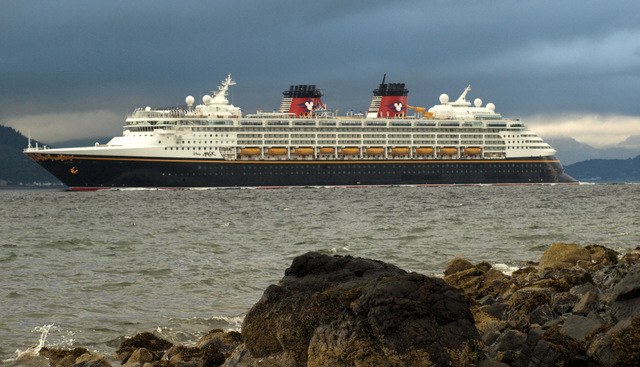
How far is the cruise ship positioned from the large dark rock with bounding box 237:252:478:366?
263ft

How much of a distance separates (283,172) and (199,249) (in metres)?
68.3

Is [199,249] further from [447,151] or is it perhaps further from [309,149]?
[447,151]

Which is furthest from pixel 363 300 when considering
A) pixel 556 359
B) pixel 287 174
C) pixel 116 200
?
pixel 287 174

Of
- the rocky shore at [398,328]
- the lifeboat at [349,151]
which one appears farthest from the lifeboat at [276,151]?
the rocky shore at [398,328]

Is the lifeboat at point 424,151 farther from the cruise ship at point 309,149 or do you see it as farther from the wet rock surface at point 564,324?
the wet rock surface at point 564,324

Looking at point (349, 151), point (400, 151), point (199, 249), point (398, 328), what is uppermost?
point (400, 151)

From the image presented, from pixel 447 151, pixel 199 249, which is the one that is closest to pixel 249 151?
pixel 447 151

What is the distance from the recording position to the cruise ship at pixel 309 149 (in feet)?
287

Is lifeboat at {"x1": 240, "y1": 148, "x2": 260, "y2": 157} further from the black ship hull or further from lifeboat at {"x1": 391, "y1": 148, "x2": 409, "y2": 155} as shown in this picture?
lifeboat at {"x1": 391, "y1": 148, "x2": 409, "y2": 155}

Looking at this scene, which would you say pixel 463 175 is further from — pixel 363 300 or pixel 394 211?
pixel 363 300

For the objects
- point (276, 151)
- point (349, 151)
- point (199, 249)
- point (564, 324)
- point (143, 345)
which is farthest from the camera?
point (349, 151)

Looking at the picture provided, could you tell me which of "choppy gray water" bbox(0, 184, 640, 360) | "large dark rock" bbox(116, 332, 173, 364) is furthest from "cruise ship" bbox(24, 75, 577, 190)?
"large dark rock" bbox(116, 332, 173, 364)

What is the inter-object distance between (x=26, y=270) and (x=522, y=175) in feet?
304

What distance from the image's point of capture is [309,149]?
333 feet
